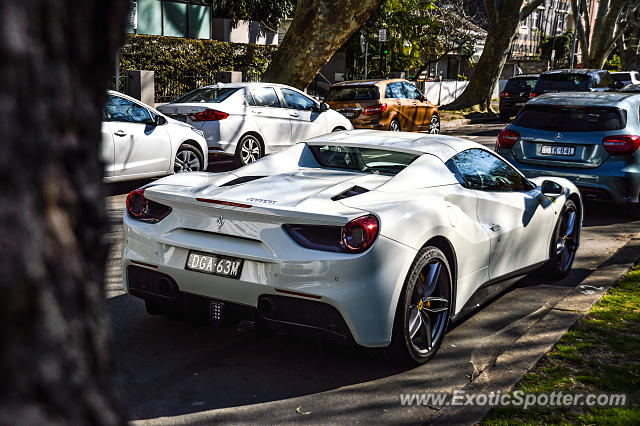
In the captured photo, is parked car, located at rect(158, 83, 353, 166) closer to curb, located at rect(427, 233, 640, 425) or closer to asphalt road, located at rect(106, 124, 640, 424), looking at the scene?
asphalt road, located at rect(106, 124, 640, 424)

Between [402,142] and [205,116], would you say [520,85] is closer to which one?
[205,116]

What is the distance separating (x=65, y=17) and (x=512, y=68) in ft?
217

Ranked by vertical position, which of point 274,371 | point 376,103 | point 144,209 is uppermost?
point 376,103

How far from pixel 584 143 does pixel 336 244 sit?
247 inches

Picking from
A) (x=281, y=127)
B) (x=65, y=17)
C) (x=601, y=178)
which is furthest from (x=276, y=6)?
(x=65, y=17)

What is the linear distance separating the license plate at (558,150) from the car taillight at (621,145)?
1.34ft

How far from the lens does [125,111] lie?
1062cm

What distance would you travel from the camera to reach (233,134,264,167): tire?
521 inches

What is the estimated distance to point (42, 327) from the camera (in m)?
1.24

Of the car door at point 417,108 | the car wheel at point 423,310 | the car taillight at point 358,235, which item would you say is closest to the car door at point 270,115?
the car door at point 417,108

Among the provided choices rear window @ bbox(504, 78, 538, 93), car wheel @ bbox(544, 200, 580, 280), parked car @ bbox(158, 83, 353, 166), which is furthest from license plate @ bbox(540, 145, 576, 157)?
rear window @ bbox(504, 78, 538, 93)

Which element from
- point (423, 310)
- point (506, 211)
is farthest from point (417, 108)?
point (423, 310)

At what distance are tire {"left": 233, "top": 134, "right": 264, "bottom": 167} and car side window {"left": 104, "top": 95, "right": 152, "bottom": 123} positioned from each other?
252 centimetres

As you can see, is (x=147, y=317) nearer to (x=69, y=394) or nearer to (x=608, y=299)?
(x=608, y=299)
